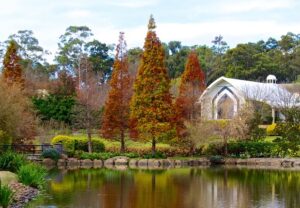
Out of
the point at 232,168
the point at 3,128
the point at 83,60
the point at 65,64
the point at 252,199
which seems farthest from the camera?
the point at 65,64

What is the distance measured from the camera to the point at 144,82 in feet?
115

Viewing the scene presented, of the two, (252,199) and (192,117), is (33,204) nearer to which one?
(252,199)

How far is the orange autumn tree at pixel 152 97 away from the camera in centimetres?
3466

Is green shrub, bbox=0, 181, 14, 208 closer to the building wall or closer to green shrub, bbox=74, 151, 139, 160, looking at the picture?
green shrub, bbox=74, 151, 139, 160

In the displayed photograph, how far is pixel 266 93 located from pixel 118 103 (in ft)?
66.2

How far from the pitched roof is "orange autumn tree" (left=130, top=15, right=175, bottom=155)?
13.1 metres

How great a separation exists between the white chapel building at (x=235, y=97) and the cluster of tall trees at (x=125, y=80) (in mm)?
2961

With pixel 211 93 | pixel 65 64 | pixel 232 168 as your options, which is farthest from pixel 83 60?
pixel 232 168

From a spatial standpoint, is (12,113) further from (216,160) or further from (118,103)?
(216,160)

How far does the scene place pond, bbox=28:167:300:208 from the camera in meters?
17.0

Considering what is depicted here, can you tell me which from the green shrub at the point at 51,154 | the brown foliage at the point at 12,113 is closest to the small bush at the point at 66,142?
the green shrub at the point at 51,154

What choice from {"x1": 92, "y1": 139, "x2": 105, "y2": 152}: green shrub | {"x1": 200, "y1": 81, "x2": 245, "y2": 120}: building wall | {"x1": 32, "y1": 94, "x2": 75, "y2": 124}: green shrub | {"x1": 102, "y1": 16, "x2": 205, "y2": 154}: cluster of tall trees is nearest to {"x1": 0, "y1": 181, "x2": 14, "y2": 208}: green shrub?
{"x1": 102, "y1": 16, "x2": 205, "y2": 154}: cluster of tall trees

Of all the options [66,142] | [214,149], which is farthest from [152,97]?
[66,142]

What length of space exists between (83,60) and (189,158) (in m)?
34.7
